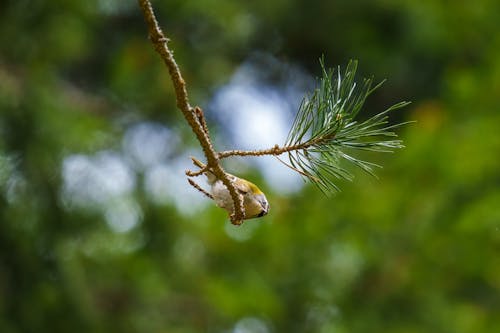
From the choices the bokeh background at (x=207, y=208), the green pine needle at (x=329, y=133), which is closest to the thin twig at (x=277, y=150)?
the green pine needle at (x=329, y=133)

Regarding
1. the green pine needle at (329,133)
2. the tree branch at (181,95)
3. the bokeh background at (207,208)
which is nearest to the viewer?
the tree branch at (181,95)

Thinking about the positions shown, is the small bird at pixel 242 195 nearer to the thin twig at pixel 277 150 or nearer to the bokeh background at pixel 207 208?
the thin twig at pixel 277 150

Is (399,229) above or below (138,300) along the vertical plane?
above

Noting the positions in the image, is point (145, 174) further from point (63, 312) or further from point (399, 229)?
point (399, 229)

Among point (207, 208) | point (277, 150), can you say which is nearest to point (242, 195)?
point (277, 150)

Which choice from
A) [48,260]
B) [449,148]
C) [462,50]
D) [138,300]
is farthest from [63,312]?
[462,50]

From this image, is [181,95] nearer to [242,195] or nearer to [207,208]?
[242,195]

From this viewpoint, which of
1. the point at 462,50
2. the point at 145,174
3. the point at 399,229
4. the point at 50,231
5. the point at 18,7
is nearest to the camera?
the point at 18,7
